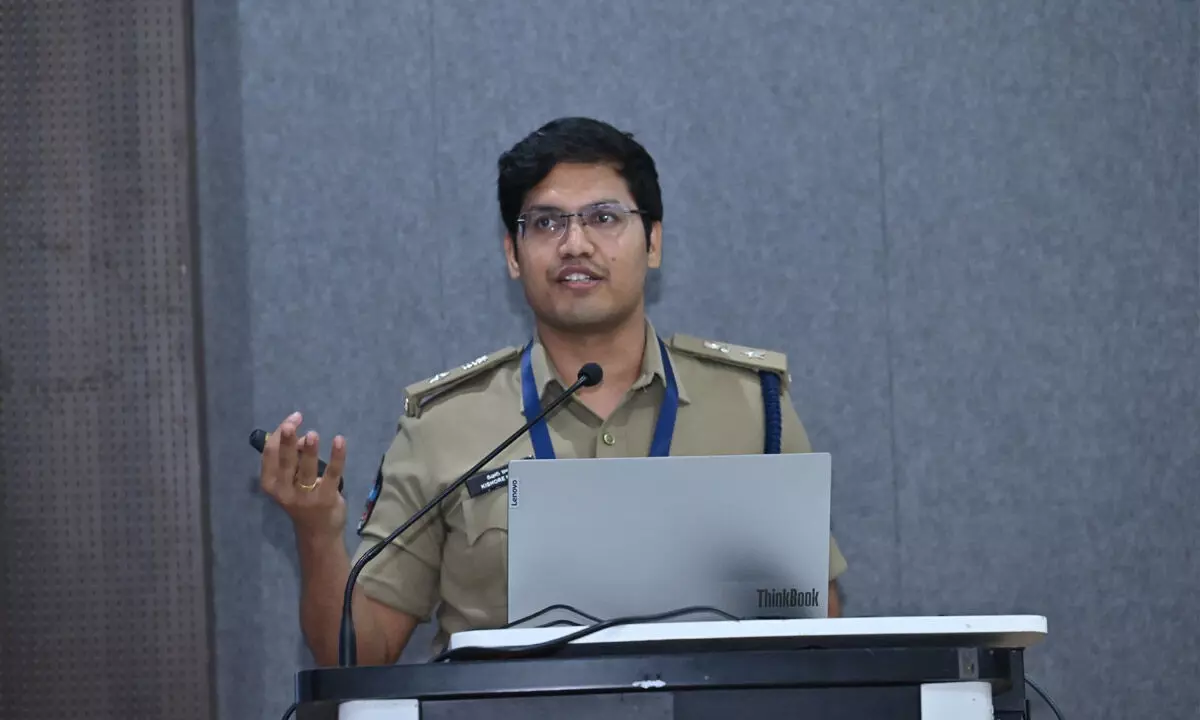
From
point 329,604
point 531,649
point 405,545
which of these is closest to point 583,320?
point 405,545


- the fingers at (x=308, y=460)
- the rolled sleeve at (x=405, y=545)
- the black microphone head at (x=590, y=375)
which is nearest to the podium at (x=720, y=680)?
the fingers at (x=308, y=460)

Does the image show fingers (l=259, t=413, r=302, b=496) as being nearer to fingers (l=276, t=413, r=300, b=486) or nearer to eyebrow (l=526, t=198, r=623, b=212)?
fingers (l=276, t=413, r=300, b=486)

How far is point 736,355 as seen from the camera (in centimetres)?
232

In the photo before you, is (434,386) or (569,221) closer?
(569,221)

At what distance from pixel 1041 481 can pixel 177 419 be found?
1.81m

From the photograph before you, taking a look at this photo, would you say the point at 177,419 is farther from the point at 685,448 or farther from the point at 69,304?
the point at 685,448

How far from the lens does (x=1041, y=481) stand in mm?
2867

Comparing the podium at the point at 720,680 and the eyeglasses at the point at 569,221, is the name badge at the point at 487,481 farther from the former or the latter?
the podium at the point at 720,680

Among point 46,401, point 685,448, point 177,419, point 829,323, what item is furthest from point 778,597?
point 46,401

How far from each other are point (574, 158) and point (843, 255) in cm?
87

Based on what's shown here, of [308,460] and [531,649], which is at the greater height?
[308,460]

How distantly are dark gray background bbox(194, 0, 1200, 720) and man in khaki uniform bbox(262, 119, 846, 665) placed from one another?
1.89ft

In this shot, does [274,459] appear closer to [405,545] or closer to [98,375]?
[405,545]

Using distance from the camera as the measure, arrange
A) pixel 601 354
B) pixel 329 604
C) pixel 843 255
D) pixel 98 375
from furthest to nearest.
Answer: pixel 843 255 < pixel 98 375 < pixel 601 354 < pixel 329 604
